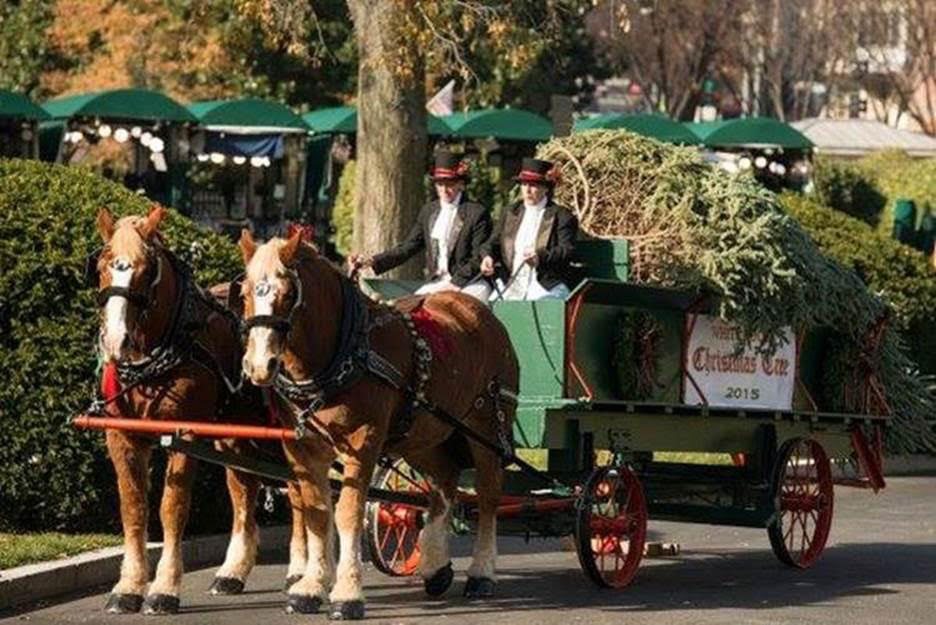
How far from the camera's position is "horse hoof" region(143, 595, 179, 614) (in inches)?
481

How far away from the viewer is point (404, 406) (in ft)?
41.0

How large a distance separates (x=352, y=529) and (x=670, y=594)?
2373 mm

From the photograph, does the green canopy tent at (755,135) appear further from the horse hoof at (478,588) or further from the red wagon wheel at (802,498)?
the horse hoof at (478,588)

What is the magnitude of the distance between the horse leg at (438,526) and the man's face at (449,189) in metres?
2.04

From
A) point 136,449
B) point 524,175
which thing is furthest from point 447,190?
point 136,449

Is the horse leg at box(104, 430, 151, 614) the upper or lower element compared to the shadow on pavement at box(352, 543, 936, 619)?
upper

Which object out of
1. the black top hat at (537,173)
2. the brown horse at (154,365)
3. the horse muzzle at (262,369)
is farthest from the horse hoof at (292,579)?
the black top hat at (537,173)

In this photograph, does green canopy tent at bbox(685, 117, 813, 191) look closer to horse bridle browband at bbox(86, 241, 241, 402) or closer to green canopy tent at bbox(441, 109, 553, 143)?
green canopy tent at bbox(441, 109, 553, 143)

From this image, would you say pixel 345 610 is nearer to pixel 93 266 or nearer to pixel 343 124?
pixel 93 266

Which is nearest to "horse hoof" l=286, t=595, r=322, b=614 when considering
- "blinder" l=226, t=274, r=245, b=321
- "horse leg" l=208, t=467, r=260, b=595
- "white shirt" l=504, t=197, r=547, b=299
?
"horse leg" l=208, t=467, r=260, b=595

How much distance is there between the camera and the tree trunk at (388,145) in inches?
789

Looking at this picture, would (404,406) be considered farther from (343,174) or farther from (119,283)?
(343,174)

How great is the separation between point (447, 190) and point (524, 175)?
32.0 inches

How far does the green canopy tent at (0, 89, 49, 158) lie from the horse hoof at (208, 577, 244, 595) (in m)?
22.4
